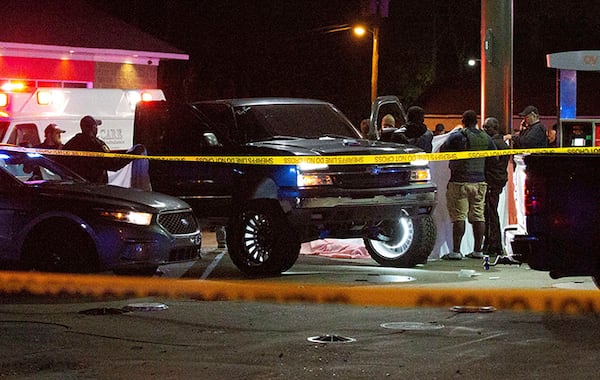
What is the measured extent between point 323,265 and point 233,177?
1898 mm

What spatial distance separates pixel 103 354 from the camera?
8711 mm

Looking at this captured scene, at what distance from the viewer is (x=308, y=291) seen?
12.3m

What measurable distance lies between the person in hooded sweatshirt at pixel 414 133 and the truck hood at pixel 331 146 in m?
1.57

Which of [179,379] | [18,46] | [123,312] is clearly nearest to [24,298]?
[123,312]

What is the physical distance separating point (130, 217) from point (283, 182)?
5.77ft

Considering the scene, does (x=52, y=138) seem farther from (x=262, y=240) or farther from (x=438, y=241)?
(x=438, y=241)

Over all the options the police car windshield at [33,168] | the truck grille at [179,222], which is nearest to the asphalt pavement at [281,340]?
the truck grille at [179,222]

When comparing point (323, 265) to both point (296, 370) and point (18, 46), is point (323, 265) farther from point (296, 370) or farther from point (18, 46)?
point (18, 46)

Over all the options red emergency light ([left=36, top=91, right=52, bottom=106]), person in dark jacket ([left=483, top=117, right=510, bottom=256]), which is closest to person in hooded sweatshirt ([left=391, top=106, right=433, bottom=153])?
person in dark jacket ([left=483, top=117, right=510, bottom=256])

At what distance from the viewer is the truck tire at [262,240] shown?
1352 cm

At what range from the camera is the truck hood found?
1341 centimetres

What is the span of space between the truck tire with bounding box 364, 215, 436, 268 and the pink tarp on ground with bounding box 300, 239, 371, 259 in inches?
41.3

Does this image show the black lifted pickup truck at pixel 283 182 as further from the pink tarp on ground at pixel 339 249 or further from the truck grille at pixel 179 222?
the pink tarp on ground at pixel 339 249

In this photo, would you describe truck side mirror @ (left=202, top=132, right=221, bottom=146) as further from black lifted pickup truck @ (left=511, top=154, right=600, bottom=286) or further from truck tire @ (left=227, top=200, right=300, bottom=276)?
black lifted pickup truck @ (left=511, top=154, right=600, bottom=286)
